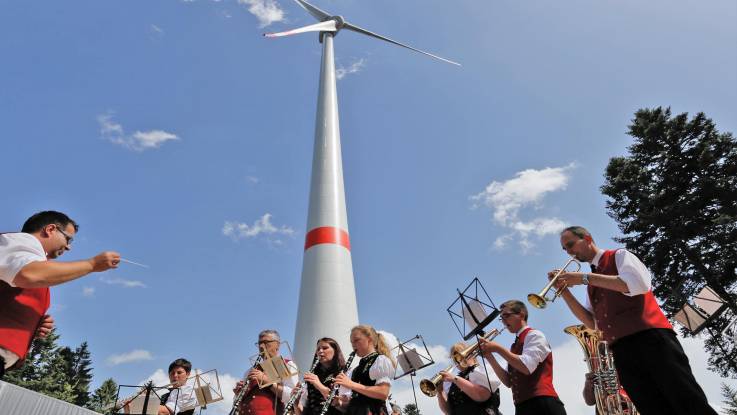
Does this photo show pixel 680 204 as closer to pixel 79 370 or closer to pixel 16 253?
pixel 16 253

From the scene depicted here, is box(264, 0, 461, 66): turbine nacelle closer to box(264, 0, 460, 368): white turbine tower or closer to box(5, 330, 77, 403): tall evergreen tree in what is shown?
box(264, 0, 460, 368): white turbine tower

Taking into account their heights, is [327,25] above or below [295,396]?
above

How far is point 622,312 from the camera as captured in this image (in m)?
3.76

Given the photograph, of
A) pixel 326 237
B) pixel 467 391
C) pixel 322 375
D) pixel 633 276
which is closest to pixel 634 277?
pixel 633 276

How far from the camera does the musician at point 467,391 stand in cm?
534

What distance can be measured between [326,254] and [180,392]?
25.5 ft

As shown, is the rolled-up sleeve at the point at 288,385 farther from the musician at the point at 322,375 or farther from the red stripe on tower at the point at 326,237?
the red stripe on tower at the point at 326,237

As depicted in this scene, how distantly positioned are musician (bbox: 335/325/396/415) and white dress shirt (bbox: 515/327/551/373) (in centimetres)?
137

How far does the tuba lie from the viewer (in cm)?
632

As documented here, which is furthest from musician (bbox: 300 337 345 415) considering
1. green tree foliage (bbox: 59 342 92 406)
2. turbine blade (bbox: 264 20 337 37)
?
green tree foliage (bbox: 59 342 92 406)

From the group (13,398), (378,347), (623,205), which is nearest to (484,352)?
(378,347)

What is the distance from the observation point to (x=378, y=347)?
5.38 m

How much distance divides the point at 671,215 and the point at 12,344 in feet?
72.5

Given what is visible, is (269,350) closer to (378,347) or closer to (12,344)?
(378,347)
